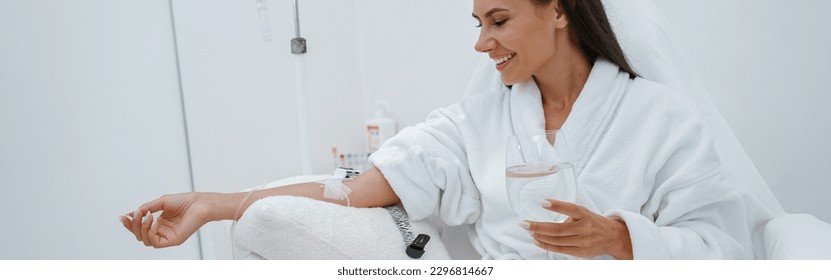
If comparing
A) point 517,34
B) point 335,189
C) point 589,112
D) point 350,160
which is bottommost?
point 350,160

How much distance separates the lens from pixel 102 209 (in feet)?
4.27

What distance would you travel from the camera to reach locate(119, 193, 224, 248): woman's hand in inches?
35.2

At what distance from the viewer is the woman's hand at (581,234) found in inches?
28.4

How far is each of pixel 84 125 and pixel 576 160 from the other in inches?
35.7

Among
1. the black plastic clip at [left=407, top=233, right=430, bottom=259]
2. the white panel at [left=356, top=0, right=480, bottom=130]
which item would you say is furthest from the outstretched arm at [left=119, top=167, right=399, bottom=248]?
the white panel at [left=356, top=0, right=480, bottom=130]

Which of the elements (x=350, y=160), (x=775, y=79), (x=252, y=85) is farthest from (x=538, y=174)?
(x=350, y=160)

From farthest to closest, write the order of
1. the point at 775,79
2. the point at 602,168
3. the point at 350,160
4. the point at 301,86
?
the point at 350,160
the point at 301,86
the point at 775,79
the point at 602,168

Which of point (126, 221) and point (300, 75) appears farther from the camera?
point (300, 75)

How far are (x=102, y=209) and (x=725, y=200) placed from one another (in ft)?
3.74

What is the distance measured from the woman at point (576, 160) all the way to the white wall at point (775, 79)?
225 mm

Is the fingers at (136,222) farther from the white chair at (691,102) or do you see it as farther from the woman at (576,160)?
the white chair at (691,102)

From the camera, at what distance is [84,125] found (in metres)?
1.23

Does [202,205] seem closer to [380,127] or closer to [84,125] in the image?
[84,125]

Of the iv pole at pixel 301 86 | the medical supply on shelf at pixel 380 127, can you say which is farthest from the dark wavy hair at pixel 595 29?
the medical supply on shelf at pixel 380 127
